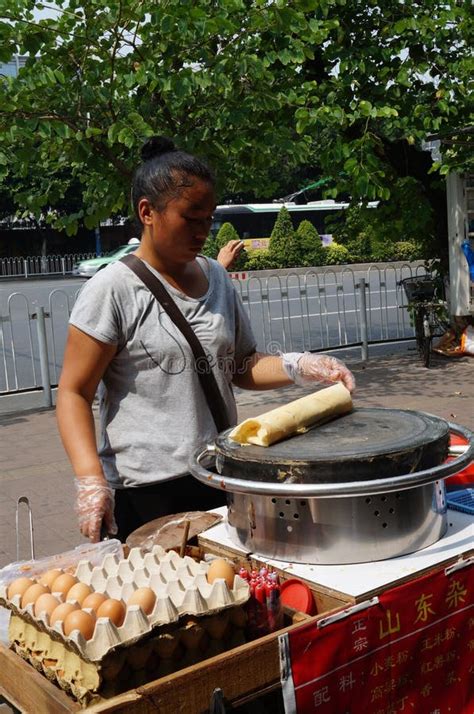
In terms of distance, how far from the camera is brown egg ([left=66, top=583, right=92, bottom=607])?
186 cm

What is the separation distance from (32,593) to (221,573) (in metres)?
0.43

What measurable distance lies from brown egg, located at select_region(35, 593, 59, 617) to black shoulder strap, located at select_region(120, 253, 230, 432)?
93 cm

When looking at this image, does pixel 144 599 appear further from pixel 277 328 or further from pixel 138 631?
pixel 277 328

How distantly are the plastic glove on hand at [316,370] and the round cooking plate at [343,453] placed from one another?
33 cm

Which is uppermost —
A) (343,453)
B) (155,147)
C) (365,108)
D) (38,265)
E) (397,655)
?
(38,265)

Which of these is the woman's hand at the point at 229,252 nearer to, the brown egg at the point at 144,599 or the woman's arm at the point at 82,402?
the woman's arm at the point at 82,402

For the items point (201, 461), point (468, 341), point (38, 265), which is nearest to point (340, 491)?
point (201, 461)

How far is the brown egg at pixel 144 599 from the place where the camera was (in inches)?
70.7

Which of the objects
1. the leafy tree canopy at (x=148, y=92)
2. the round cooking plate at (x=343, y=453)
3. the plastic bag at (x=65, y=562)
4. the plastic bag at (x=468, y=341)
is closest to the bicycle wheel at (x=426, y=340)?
the plastic bag at (x=468, y=341)

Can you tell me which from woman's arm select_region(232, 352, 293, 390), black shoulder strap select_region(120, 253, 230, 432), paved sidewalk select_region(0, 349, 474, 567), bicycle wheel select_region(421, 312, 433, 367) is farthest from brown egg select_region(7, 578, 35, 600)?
bicycle wheel select_region(421, 312, 433, 367)

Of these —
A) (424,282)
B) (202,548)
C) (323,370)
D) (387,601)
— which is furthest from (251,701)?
(424,282)

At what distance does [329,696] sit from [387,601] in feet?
0.83

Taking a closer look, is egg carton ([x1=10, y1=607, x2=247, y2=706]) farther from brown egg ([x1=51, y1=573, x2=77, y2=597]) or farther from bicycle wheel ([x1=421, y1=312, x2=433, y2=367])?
bicycle wheel ([x1=421, y1=312, x2=433, y2=367])

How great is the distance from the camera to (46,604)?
6.05 ft
